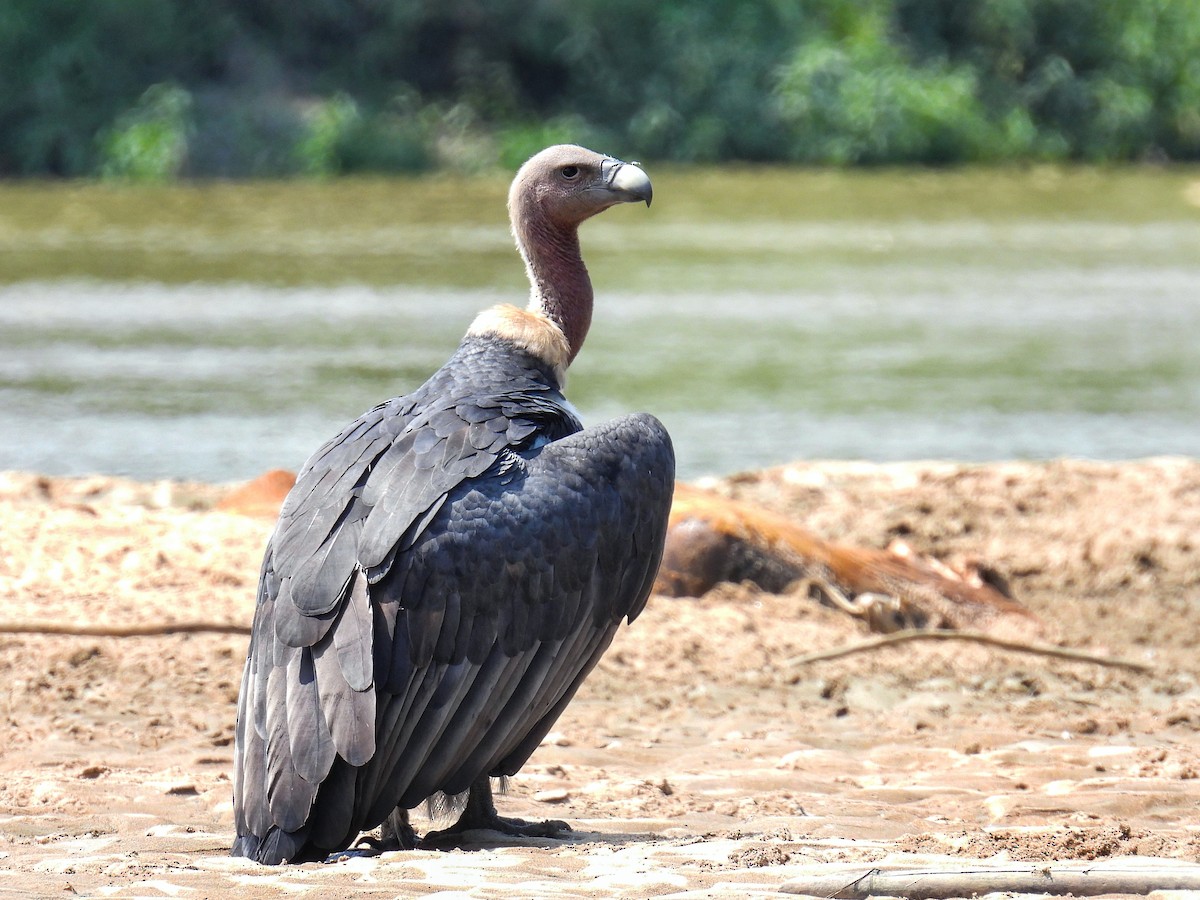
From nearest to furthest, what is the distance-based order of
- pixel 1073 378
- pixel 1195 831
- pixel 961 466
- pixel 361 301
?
pixel 1195 831
pixel 961 466
pixel 1073 378
pixel 361 301

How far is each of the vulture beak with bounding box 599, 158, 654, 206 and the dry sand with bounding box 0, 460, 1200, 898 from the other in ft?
5.45

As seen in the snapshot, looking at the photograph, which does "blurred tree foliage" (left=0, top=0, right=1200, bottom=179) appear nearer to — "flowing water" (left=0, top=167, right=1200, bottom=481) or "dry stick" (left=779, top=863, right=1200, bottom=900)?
"flowing water" (left=0, top=167, right=1200, bottom=481)

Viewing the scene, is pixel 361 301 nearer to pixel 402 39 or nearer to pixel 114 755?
pixel 114 755

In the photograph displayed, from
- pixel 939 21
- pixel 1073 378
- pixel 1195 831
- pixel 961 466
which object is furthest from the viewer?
pixel 939 21

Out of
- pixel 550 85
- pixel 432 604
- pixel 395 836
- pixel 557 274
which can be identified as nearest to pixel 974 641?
pixel 557 274

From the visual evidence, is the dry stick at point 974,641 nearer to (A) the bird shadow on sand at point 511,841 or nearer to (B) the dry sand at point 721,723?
(B) the dry sand at point 721,723

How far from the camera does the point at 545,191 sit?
5379 millimetres

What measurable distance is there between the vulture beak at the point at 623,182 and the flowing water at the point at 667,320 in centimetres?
453

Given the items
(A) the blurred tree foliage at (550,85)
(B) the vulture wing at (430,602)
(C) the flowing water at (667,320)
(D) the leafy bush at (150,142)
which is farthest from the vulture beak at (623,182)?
(A) the blurred tree foliage at (550,85)

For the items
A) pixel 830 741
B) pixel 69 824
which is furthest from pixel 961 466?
pixel 69 824

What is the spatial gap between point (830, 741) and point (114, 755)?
215 cm

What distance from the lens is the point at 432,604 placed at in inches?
155

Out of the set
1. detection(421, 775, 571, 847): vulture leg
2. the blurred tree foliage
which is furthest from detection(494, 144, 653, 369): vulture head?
the blurred tree foliage

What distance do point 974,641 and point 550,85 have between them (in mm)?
29687
